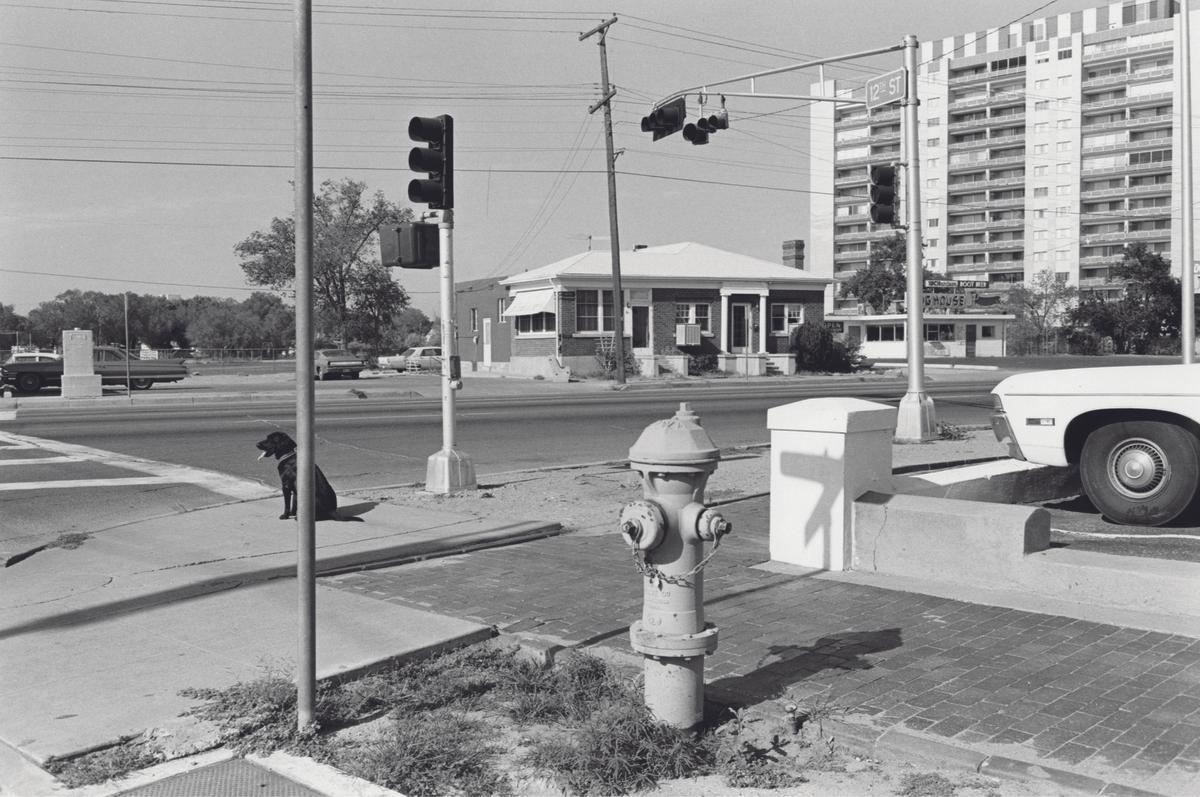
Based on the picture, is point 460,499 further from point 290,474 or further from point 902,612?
point 902,612

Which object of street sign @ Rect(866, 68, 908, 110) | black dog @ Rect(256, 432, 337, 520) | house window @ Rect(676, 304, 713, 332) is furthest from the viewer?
house window @ Rect(676, 304, 713, 332)

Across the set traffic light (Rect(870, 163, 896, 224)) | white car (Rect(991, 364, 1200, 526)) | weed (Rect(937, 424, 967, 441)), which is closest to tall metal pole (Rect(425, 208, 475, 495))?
white car (Rect(991, 364, 1200, 526))

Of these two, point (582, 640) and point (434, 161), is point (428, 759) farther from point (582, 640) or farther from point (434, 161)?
point (434, 161)

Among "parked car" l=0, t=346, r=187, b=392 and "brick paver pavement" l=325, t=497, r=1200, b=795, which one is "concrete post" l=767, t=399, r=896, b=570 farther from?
"parked car" l=0, t=346, r=187, b=392

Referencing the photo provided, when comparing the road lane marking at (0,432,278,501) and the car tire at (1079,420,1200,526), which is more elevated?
the car tire at (1079,420,1200,526)

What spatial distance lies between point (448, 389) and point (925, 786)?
7819 millimetres

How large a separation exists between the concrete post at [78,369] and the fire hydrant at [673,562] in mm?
28203

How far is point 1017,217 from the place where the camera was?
110 meters

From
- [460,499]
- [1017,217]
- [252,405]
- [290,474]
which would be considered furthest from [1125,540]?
[1017,217]

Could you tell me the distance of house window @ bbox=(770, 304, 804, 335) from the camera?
149 feet

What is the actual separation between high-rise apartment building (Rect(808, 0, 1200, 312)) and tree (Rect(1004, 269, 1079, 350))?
166 inches

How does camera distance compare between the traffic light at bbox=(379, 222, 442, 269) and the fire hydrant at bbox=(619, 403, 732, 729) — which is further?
the traffic light at bbox=(379, 222, 442, 269)

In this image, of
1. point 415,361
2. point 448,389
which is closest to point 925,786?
point 448,389

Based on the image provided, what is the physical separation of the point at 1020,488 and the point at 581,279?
33.2m
